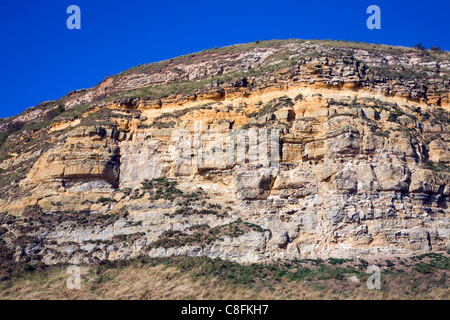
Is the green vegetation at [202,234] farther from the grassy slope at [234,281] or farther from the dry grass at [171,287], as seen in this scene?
the dry grass at [171,287]

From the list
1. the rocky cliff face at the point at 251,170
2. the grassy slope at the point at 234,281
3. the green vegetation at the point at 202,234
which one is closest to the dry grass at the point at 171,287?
the grassy slope at the point at 234,281

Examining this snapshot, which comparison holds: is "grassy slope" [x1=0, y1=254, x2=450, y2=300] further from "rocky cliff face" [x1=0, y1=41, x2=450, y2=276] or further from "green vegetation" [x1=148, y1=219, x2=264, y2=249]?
"green vegetation" [x1=148, y1=219, x2=264, y2=249]

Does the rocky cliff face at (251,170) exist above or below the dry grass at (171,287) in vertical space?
above

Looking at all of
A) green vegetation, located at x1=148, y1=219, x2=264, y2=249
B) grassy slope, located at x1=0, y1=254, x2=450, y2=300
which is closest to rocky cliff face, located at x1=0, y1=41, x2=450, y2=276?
green vegetation, located at x1=148, y1=219, x2=264, y2=249

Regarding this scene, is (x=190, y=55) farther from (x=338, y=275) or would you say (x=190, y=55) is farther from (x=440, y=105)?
(x=338, y=275)

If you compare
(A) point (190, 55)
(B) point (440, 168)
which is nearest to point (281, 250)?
(B) point (440, 168)

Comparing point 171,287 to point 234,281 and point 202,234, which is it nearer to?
point 234,281

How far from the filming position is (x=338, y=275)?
66.5ft

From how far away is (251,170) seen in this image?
1009 inches

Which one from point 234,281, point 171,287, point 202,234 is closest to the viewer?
point 234,281

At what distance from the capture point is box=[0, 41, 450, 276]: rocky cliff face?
23.0 metres

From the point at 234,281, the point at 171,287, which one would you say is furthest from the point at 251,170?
the point at 171,287

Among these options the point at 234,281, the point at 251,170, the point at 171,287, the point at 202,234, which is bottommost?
the point at 171,287

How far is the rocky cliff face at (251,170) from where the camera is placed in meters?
23.0
